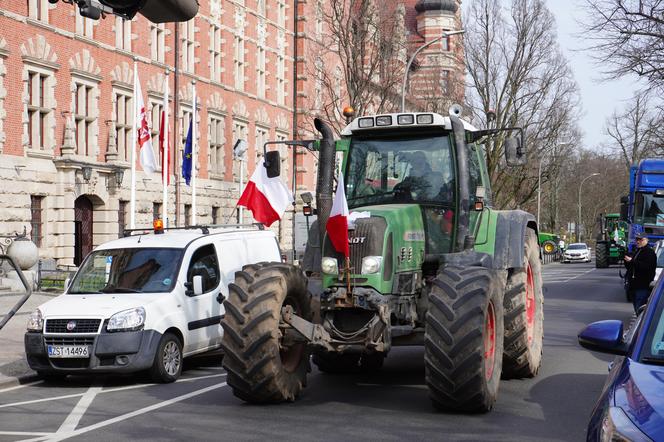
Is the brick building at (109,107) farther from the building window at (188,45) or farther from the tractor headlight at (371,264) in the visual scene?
the tractor headlight at (371,264)

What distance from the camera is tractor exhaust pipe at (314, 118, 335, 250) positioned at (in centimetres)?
1060

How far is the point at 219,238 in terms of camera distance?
1516 centimetres

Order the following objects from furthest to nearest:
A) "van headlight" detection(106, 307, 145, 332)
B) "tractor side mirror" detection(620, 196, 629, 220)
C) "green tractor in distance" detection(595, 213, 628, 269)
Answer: "green tractor in distance" detection(595, 213, 628, 269) < "tractor side mirror" detection(620, 196, 629, 220) < "van headlight" detection(106, 307, 145, 332)

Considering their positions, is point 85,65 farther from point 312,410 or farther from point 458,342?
point 458,342

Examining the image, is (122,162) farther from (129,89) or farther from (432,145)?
(432,145)

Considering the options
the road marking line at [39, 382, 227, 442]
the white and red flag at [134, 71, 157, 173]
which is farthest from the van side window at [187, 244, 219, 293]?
the white and red flag at [134, 71, 157, 173]

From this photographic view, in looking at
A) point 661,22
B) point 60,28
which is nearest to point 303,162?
point 60,28

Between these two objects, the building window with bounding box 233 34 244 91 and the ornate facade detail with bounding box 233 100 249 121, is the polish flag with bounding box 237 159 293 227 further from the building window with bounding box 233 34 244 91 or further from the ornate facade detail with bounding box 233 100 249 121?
the building window with bounding box 233 34 244 91

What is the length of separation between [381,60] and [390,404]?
30952 millimetres

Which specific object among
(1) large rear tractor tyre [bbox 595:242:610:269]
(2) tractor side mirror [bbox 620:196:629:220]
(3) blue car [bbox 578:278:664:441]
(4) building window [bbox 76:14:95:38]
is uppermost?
(4) building window [bbox 76:14:95:38]

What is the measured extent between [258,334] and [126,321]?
339 centimetres

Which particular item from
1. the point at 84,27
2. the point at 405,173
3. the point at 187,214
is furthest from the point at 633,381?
the point at 187,214

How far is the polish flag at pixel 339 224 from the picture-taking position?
10.0m

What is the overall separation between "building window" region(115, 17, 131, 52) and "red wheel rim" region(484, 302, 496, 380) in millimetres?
29060
